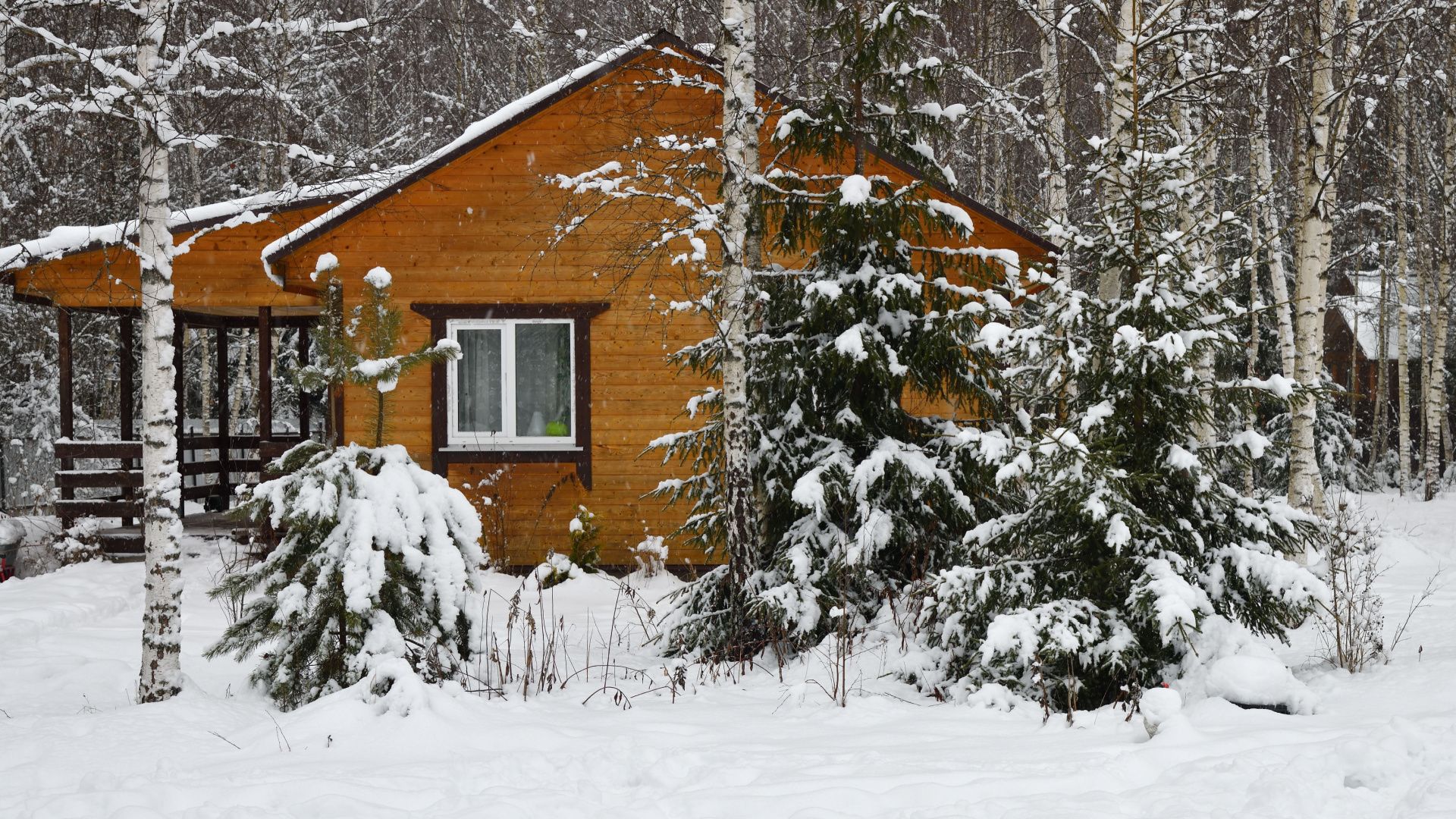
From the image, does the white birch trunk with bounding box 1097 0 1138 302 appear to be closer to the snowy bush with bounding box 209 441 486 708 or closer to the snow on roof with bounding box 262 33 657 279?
the snow on roof with bounding box 262 33 657 279

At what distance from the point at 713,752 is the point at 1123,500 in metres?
2.39

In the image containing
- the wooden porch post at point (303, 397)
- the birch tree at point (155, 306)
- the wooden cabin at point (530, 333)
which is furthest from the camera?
the wooden porch post at point (303, 397)

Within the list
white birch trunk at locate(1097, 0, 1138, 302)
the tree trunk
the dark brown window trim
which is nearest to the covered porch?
the dark brown window trim

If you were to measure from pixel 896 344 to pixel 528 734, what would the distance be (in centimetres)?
341

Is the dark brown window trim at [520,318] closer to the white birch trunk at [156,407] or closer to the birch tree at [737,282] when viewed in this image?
the birch tree at [737,282]

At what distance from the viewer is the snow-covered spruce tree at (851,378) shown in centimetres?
651

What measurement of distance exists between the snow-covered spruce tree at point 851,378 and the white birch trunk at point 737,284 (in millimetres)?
159

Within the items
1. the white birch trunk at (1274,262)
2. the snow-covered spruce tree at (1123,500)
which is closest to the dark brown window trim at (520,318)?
the snow-covered spruce tree at (1123,500)

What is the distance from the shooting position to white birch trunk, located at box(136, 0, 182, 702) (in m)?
5.63

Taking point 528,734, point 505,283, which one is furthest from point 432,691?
point 505,283

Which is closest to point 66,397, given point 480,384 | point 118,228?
point 118,228

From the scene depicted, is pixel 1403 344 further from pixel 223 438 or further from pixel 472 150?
Result: pixel 223 438

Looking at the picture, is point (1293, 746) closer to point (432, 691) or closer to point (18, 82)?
point (432, 691)

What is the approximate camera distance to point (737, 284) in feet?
22.4
